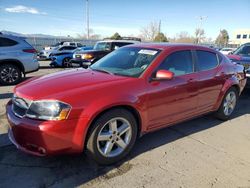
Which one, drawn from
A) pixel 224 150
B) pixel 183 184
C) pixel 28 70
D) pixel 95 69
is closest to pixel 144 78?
pixel 95 69

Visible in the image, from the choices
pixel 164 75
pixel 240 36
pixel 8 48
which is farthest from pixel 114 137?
pixel 240 36

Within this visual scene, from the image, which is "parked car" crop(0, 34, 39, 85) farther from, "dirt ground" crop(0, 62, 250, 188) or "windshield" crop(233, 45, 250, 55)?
"windshield" crop(233, 45, 250, 55)

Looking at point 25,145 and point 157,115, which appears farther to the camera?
point 157,115

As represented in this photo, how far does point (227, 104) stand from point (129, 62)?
104 inches

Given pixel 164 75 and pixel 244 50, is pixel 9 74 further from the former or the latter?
pixel 244 50

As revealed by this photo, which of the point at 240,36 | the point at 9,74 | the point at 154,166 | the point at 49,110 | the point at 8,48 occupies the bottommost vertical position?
the point at 154,166

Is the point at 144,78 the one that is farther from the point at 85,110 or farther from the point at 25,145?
the point at 25,145

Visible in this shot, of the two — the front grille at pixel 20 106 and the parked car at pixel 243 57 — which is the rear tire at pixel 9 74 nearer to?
the front grille at pixel 20 106

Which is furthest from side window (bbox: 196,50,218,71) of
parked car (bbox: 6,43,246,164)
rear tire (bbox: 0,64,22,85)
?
rear tire (bbox: 0,64,22,85)

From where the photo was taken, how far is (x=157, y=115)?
3824 mm

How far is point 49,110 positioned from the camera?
293 cm

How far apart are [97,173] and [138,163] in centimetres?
62

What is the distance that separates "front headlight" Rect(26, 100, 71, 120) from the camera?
2.91m

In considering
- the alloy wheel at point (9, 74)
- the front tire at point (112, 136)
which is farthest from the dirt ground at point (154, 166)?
the alloy wheel at point (9, 74)
